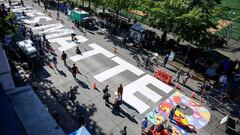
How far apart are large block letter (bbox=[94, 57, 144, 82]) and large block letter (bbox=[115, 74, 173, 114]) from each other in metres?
1.45

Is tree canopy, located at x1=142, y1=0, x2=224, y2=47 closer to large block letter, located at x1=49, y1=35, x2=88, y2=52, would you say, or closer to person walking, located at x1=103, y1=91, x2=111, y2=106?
large block letter, located at x1=49, y1=35, x2=88, y2=52

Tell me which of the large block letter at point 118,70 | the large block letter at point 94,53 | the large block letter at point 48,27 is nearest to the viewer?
the large block letter at point 118,70

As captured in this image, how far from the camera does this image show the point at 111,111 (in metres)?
16.8

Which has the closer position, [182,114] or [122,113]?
[122,113]

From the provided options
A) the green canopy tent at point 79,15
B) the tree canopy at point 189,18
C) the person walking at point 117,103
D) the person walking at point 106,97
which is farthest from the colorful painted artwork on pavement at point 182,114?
the green canopy tent at point 79,15

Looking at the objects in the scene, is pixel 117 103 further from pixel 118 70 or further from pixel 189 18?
pixel 189 18

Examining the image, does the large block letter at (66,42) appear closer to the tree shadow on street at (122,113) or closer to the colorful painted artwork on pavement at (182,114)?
the tree shadow on street at (122,113)

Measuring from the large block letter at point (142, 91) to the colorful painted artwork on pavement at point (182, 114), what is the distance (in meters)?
0.81

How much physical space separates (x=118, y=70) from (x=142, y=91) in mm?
3985

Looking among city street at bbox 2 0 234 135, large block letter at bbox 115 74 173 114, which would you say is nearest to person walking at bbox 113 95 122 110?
city street at bbox 2 0 234 135

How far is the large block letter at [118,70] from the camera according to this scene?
68.3 feet

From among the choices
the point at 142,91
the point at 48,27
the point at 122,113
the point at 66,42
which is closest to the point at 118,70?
the point at 142,91

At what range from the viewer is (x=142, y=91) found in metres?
19.5

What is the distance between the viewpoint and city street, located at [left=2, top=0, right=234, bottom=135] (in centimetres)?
1602
